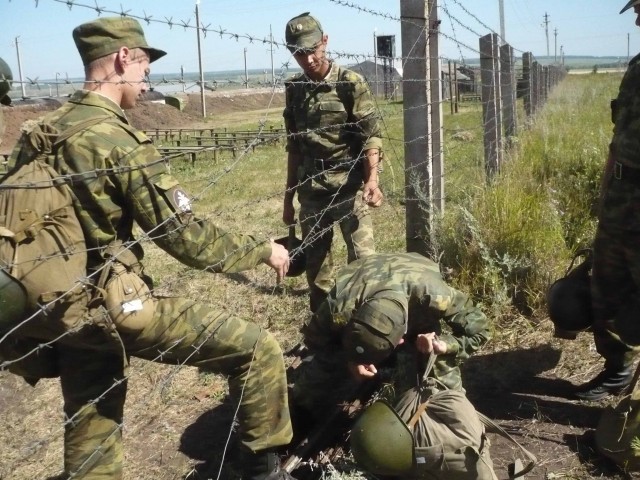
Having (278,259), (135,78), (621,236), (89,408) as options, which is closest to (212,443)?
(89,408)

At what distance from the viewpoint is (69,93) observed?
2301mm

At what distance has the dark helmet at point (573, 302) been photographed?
3.48 metres

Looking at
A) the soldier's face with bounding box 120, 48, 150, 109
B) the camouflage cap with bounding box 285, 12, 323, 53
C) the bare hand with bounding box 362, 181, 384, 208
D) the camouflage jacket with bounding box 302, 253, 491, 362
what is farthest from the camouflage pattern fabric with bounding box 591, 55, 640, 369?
the soldier's face with bounding box 120, 48, 150, 109

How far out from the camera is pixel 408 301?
10.2ft

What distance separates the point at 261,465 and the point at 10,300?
4.25 ft

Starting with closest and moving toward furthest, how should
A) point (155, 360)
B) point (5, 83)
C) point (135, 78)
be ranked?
point (5, 83) < point (135, 78) < point (155, 360)

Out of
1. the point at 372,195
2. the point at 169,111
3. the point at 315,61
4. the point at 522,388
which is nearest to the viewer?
the point at 522,388

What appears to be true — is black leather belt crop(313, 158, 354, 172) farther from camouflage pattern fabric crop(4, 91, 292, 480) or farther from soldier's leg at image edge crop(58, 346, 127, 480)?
soldier's leg at image edge crop(58, 346, 127, 480)

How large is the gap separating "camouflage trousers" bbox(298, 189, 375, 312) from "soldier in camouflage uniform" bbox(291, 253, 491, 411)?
2.65 ft

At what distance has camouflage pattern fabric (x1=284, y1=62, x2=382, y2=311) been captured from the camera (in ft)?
13.0

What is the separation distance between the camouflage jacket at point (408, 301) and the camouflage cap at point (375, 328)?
0.07m

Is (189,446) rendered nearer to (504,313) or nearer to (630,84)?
(504,313)

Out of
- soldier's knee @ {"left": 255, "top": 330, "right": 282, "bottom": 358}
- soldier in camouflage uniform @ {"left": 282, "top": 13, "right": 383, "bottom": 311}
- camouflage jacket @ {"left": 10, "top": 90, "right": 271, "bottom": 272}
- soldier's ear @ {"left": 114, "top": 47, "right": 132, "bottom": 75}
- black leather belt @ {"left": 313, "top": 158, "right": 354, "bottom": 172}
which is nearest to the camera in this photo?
camouflage jacket @ {"left": 10, "top": 90, "right": 271, "bottom": 272}

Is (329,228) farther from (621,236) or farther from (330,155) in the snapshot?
(621,236)
